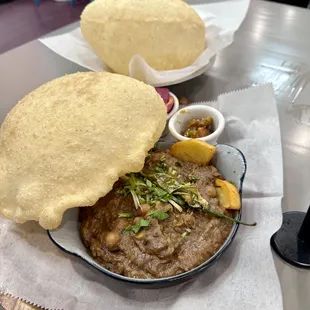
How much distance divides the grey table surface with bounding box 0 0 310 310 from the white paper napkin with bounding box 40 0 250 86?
0.09 meters

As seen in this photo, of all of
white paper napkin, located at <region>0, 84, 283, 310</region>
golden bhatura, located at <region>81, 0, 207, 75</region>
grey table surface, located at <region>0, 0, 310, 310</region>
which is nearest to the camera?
white paper napkin, located at <region>0, 84, 283, 310</region>

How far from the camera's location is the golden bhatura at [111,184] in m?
0.85

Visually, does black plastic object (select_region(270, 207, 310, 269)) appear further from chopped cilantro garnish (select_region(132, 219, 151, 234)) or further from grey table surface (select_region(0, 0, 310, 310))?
chopped cilantro garnish (select_region(132, 219, 151, 234))

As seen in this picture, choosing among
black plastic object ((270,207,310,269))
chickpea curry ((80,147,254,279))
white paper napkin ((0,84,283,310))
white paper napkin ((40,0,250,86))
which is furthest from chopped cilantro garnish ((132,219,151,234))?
white paper napkin ((40,0,250,86))

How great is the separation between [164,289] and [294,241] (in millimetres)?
342

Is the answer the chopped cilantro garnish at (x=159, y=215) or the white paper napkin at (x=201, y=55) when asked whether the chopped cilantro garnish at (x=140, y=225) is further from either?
the white paper napkin at (x=201, y=55)

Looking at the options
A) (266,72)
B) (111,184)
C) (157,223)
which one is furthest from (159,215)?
(266,72)

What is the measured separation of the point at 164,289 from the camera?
88 cm

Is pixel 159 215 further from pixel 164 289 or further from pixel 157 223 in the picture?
pixel 164 289

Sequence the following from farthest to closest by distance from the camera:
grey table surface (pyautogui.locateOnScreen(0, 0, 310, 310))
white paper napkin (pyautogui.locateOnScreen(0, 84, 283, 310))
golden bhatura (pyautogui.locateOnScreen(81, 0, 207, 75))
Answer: golden bhatura (pyautogui.locateOnScreen(81, 0, 207, 75))
grey table surface (pyautogui.locateOnScreen(0, 0, 310, 310))
white paper napkin (pyautogui.locateOnScreen(0, 84, 283, 310))

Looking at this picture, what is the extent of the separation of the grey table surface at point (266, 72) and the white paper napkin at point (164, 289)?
0.15 meters

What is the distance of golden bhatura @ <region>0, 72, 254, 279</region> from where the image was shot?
2.79 ft

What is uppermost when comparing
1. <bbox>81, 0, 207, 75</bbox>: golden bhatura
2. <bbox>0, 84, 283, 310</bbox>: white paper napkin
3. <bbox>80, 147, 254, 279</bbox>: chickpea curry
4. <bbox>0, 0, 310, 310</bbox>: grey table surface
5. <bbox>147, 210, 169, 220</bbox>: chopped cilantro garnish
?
<bbox>81, 0, 207, 75</bbox>: golden bhatura

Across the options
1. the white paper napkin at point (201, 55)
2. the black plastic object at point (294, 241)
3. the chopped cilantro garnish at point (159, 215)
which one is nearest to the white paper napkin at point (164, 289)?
the black plastic object at point (294, 241)
